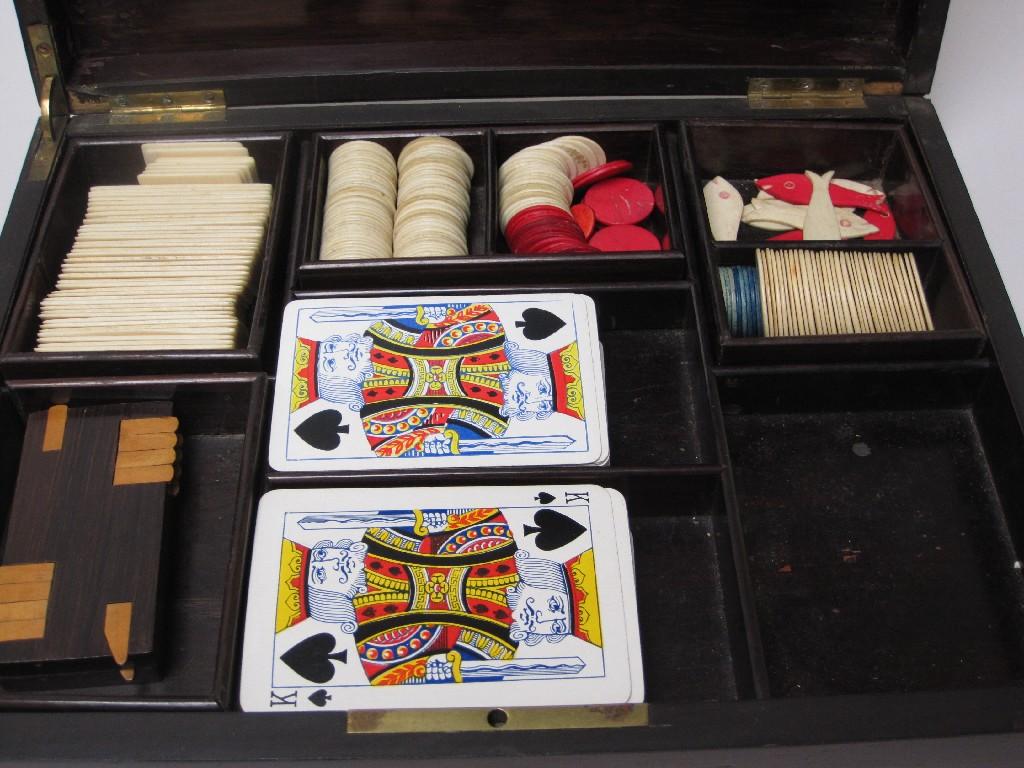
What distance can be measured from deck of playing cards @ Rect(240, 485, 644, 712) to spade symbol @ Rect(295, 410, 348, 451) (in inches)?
4.0

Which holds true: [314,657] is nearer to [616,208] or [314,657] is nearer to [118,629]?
[118,629]

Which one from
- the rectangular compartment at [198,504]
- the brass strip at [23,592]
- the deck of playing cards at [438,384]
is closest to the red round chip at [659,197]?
the deck of playing cards at [438,384]

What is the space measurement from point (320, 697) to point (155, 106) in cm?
158

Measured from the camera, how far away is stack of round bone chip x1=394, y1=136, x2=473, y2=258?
2.25 m

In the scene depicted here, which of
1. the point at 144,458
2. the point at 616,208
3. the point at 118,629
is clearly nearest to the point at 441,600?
the point at 118,629

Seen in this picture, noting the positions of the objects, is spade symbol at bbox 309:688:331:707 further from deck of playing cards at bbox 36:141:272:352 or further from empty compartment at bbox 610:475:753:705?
deck of playing cards at bbox 36:141:272:352

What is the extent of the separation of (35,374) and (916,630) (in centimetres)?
190

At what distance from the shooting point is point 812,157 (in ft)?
8.27

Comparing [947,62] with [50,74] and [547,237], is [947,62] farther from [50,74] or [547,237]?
[50,74]

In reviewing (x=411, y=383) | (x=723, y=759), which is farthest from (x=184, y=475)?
(x=723, y=759)

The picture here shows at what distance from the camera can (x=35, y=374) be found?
204cm

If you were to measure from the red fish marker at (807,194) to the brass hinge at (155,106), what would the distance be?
144 cm

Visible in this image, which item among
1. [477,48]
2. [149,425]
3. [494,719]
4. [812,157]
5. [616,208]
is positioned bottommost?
[494,719]

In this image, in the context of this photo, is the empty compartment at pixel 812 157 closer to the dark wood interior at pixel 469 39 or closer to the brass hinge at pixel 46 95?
the dark wood interior at pixel 469 39
